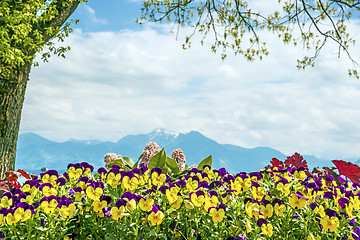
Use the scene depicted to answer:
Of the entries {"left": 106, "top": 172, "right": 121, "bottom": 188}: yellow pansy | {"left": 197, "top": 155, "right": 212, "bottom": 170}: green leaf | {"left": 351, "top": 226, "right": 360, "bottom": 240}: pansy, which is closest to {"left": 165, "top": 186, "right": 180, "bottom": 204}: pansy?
{"left": 106, "top": 172, "right": 121, "bottom": 188}: yellow pansy

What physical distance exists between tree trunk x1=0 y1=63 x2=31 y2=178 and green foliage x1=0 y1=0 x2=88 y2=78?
231 mm

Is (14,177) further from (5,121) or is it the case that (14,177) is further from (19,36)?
(19,36)

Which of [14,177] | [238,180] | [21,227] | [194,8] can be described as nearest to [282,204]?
[238,180]

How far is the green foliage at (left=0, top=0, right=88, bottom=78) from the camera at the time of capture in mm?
7637

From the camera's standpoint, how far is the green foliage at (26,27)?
764 cm

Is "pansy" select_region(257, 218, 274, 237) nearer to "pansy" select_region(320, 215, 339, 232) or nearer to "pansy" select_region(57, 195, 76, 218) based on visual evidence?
"pansy" select_region(320, 215, 339, 232)

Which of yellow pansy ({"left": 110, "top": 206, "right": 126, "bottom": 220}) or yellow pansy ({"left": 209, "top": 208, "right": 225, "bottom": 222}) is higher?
yellow pansy ({"left": 209, "top": 208, "right": 225, "bottom": 222})

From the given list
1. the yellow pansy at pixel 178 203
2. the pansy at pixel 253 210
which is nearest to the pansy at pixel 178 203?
the yellow pansy at pixel 178 203

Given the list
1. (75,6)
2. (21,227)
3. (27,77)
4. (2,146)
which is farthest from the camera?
(75,6)

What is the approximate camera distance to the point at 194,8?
1070cm

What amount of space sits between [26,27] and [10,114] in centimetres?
201

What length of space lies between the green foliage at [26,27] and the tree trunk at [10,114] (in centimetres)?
23

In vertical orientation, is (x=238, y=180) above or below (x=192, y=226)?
above

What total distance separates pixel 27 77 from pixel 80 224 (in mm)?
7008
